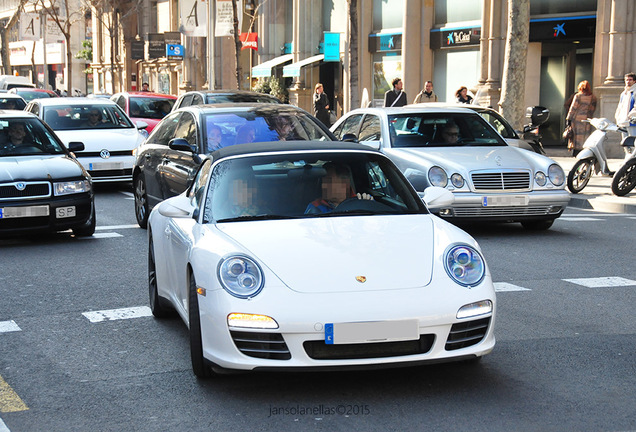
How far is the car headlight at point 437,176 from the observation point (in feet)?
38.9

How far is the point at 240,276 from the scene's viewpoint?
5.33 metres

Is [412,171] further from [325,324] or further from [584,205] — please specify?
[325,324]

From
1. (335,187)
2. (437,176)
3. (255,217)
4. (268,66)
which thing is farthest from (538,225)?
(268,66)

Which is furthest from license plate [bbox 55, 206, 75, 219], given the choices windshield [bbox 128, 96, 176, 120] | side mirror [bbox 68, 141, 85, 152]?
windshield [bbox 128, 96, 176, 120]

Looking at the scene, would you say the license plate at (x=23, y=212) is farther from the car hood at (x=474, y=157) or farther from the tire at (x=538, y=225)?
the tire at (x=538, y=225)

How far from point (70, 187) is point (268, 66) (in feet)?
102

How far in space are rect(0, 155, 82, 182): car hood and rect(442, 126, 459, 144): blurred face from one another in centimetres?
465

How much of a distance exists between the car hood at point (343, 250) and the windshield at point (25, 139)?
699cm

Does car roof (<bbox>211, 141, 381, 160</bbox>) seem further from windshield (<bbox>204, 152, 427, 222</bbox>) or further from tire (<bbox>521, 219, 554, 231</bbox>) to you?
tire (<bbox>521, 219, 554, 231</bbox>)

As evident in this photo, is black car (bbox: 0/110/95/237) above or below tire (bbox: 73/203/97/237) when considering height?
above

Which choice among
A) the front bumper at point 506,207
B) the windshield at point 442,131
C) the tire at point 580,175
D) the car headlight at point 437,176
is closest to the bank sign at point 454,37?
the tire at point 580,175

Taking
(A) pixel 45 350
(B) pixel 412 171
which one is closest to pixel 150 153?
(B) pixel 412 171

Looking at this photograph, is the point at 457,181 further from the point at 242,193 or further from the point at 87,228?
the point at 242,193

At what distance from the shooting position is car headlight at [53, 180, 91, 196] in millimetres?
11516
